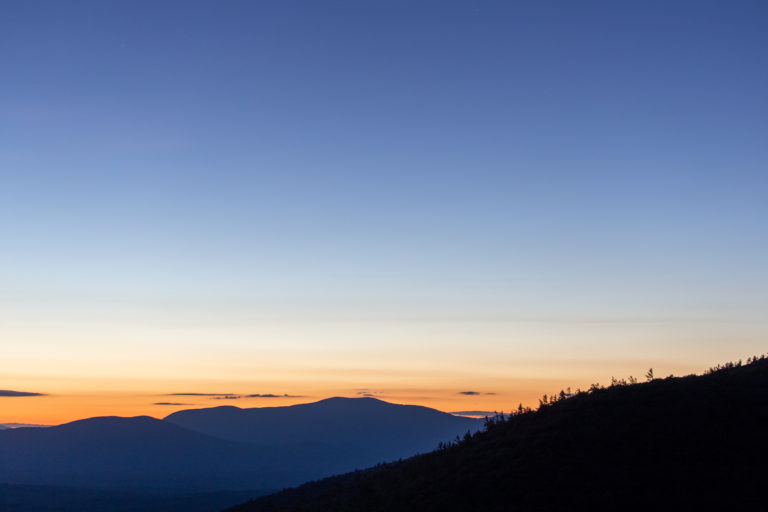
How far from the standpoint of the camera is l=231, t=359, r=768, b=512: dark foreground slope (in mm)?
16531

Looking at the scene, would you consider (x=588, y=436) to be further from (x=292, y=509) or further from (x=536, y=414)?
(x=292, y=509)

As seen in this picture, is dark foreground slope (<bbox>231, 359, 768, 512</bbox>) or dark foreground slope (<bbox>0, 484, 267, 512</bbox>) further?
dark foreground slope (<bbox>0, 484, 267, 512</bbox>)

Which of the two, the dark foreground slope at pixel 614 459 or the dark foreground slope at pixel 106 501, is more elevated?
the dark foreground slope at pixel 614 459

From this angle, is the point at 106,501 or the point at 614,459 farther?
the point at 106,501

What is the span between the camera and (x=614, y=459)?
1839cm

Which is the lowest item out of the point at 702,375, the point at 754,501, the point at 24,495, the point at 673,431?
the point at 24,495

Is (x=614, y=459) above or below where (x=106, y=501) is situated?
above

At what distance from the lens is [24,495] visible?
173250 millimetres

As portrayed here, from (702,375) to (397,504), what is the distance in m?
13.9

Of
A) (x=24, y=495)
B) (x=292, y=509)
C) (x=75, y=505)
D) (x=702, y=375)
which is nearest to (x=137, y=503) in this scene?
(x=75, y=505)

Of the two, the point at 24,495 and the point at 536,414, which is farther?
the point at 24,495

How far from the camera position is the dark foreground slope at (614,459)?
54.2 ft

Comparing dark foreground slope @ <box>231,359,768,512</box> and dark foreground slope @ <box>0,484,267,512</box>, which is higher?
dark foreground slope @ <box>231,359,768,512</box>

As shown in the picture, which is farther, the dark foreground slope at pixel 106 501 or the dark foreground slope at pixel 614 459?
the dark foreground slope at pixel 106 501
